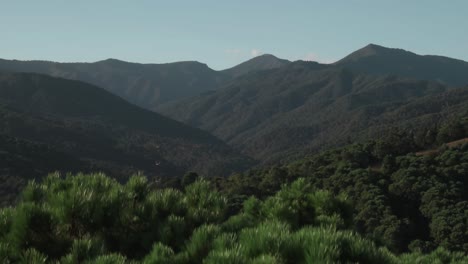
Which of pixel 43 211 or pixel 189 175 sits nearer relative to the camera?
pixel 43 211

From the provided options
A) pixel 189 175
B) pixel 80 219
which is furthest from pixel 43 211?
pixel 189 175

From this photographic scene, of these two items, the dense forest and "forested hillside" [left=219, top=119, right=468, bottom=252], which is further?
"forested hillside" [left=219, top=119, right=468, bottom=252]

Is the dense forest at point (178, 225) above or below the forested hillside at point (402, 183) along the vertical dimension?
above

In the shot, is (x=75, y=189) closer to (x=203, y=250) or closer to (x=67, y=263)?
(x=67, y=263)

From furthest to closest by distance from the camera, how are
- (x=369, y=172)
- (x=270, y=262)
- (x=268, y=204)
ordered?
(x=369, y=172) < (x=268, y=204) < (x=270, y=262)

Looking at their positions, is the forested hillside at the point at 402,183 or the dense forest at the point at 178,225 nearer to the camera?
the dense forest at the point at 178,225

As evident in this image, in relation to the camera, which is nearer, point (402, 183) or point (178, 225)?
point (178, 225)

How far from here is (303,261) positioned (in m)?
4.29

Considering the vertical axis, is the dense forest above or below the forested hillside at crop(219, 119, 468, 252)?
above

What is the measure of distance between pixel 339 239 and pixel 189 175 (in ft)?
276

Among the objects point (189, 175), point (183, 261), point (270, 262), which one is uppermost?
point (270, 262)

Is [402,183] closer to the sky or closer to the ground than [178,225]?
closer to the ground

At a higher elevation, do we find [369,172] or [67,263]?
[67,263]

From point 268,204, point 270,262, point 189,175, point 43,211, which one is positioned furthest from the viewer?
point 189,175
